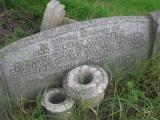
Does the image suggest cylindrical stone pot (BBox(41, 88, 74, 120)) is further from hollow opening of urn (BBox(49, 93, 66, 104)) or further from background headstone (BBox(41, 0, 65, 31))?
background headstone (BBox(41, 0, 65, 31))

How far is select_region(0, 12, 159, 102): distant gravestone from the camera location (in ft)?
10.5

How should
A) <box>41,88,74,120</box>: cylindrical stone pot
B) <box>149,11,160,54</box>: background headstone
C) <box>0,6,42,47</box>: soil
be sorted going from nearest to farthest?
<box>41,88,74,120</box>: cylindrical stone pot
<box>149,11,160,54</box>: background headstone
<box>0,6,42,47</box>: soil

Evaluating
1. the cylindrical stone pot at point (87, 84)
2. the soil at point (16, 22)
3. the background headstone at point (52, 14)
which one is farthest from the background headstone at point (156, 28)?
the soil at point (16, 22)

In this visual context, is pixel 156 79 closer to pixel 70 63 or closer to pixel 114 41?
pixel 114 41

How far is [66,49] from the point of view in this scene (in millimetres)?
3299

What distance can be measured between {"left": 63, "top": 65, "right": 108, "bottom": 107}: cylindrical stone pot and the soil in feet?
3.12

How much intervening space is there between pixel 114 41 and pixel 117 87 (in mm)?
413

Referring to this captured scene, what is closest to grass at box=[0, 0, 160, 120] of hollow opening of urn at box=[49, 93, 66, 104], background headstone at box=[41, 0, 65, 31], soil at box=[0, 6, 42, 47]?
soil at box=[0, 6, 42, 47]

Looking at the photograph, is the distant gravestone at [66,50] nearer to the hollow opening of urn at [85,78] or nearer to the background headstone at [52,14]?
the hollow opening of urn at [85,78]

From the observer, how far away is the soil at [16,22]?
161 inches

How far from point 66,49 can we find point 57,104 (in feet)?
1.49

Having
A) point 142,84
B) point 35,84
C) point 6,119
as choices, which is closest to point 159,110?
point 142,84

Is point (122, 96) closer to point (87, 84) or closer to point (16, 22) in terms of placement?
point (87, 84)

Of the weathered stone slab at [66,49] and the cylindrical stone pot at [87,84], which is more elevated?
the weathered stone slab at [66,49]
